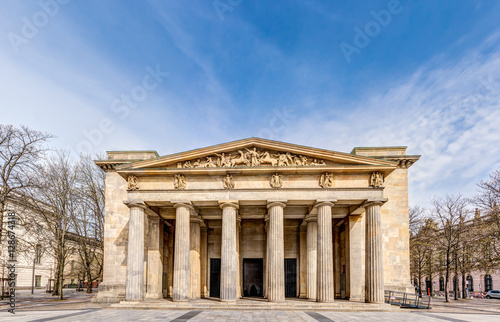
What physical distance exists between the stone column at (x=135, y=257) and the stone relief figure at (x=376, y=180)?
16.2 meters

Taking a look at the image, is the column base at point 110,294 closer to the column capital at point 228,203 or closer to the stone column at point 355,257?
the column capital at point 228,203

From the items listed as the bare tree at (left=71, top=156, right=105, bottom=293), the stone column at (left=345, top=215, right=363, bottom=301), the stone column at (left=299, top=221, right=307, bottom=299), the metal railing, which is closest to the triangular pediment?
the stone column at (left=345, top=215, right=363, bottom=301)

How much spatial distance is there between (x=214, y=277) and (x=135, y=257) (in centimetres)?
986

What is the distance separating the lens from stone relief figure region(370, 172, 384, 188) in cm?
2539

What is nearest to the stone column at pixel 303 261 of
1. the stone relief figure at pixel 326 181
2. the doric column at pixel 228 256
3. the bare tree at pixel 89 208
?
the stone relief figure at pixel 326 181

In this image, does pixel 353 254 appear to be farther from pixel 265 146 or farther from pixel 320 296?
pixel 265 146

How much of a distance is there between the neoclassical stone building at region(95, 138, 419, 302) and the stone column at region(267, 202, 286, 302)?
7cm

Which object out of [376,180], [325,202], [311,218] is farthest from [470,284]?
[325,202]

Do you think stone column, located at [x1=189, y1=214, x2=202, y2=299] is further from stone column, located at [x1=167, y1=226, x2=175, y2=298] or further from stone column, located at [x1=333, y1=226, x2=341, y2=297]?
stone column, located at [x1=333, y1=226, x2=341, y2=297]

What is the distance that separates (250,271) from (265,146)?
13.9 m

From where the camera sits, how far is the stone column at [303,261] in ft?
103

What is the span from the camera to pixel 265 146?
A: 26000mm

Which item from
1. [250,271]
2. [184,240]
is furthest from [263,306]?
[250,271]

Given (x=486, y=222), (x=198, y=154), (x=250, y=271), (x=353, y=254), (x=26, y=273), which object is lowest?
(x=26, y=273)
